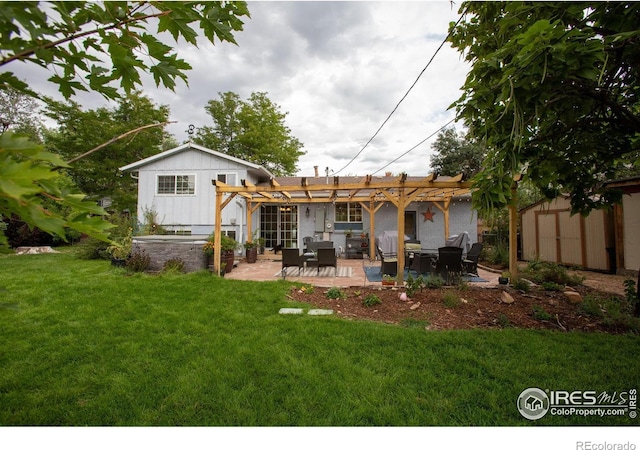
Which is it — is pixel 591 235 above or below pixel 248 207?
below

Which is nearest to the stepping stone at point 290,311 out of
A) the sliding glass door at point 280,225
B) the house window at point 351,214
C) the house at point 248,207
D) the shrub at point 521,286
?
the shrub at point 521,286

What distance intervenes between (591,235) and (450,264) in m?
6.65

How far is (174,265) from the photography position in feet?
26.6

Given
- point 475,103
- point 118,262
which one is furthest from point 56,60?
point 118,262

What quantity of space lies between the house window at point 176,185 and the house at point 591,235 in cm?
1366

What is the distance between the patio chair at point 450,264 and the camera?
21.5ft

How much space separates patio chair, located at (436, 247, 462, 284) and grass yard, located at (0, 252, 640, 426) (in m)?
2.77

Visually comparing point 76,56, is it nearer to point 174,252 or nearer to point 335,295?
point 335,295

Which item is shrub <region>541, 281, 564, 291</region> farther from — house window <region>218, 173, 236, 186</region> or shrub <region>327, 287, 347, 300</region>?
house window <region>218, 173, 236, 186</region>

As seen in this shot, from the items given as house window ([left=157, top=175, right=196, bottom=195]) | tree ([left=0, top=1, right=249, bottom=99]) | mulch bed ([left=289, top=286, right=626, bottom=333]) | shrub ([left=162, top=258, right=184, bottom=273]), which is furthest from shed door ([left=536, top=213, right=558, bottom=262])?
house window ([left=157, top=175, right=196, bottom=195])

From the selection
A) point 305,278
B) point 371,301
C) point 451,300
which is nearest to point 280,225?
point 305,278

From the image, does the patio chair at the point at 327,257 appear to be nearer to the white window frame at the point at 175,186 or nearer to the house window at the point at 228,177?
the house window at the point at 228,177
